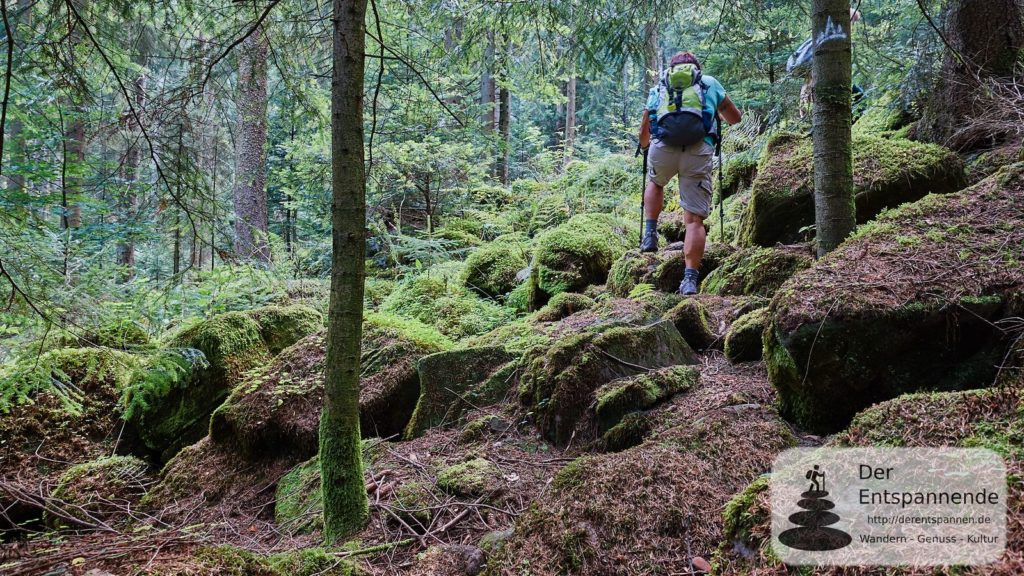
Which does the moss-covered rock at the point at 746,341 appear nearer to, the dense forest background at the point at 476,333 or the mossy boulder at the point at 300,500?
the dense forest background at the point at 476,333

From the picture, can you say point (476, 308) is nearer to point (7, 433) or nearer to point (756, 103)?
point (7, 433)

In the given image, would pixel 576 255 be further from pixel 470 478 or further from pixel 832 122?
pixel 470 478

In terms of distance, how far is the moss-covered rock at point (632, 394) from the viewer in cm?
358

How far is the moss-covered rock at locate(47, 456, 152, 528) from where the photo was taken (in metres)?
4.37

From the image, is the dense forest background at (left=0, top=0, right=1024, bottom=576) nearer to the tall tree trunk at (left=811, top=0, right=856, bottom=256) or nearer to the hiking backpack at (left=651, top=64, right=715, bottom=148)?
the tall tree trunk at (left=811, top=0, right=856, bottom=256)

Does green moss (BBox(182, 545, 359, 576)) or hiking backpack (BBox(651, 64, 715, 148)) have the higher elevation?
hiking backpack (BBox(651, 64, 715, 148))

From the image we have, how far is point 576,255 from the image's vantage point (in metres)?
7.83

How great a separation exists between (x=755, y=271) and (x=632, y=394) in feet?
9.02

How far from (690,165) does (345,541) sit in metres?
5.08

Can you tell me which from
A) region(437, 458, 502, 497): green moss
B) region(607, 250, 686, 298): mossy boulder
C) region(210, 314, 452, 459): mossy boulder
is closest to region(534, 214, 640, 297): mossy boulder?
region(607, 250, 686, 298): mossy boulder

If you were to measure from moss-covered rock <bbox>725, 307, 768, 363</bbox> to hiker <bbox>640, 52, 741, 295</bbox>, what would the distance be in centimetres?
172

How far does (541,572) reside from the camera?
2330 mm

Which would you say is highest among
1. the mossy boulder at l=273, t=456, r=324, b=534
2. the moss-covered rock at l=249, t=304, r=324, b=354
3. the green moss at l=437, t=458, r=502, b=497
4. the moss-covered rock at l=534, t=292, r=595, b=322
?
the moss-covered rock at l=534, t=292, r=595, b=322

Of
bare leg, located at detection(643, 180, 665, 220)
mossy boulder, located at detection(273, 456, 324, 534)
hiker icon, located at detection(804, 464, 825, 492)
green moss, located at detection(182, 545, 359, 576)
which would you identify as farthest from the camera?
bare leg, located at detection(643, 180, 665, 220)
